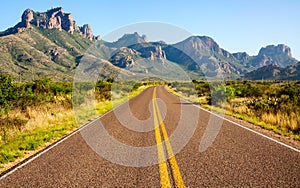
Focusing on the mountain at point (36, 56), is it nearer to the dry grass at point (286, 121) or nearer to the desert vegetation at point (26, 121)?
the desert vegetation at point (26, 121)

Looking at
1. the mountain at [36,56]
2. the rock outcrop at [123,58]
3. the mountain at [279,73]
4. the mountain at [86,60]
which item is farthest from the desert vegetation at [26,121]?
the mountain at [279,73]

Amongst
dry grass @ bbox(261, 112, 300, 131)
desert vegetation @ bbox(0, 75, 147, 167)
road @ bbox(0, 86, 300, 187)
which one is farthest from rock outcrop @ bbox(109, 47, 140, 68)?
road @ bbox(0, 86, 300, 187)

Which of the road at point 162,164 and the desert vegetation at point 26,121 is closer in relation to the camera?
the road at point 162,164

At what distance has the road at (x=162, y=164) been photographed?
4523 mm

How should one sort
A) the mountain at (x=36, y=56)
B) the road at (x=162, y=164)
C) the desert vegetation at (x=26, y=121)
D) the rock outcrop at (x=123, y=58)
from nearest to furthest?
the road at (x=162, y=164) < the desert vegetation at (x=26, y=121) < the mountain at (x=36, y=56) < the rock outcrop at (x=123, y=58)

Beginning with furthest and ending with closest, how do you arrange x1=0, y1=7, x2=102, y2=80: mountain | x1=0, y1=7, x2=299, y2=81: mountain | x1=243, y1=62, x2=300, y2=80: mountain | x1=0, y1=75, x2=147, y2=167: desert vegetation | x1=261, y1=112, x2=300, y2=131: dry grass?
x1=243, y1=62, x2=300, y2=80: mountain < x1=0, y1=7, x2=299, y2=81: mountain < x1=0, y1=7, x2=102, y2=80: mountain < x1=261, y1=112, x2=300, y2=131: dry grass < x1=0, y1=75, x2=147, y2=167: desert vegetation

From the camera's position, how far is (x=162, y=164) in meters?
5.44

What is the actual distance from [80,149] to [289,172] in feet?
16.8

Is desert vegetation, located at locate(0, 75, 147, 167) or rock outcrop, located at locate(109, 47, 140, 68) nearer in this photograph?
desert vegetation, located at locate(0, 75, 147, 167)

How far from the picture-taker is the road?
4.52m

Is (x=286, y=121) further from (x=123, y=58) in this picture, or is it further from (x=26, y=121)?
(x=123, y=58)

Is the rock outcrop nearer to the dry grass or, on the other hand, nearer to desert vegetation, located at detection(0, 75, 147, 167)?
desert vegetation, located at detection(0, 75, 147, 167)

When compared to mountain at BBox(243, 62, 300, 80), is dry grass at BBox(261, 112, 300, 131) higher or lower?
higher

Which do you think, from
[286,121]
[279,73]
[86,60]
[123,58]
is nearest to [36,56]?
[86,60]
